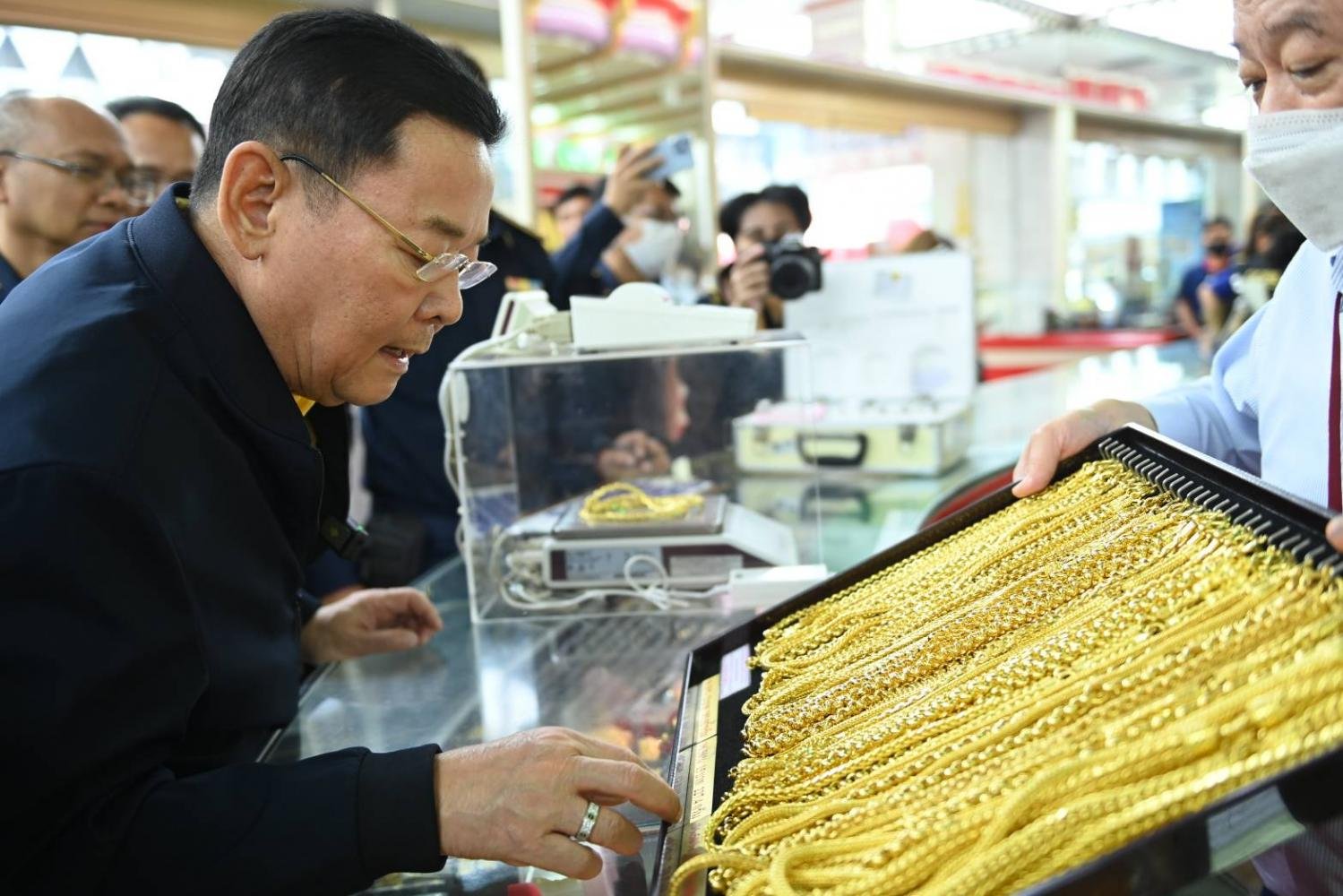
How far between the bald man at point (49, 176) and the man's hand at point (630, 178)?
1153mm

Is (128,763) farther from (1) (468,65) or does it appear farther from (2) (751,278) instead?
(2) (751,278)

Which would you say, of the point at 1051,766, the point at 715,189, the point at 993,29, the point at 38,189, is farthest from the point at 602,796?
the point at 993,29

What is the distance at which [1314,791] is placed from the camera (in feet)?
1.73

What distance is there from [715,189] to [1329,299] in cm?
389

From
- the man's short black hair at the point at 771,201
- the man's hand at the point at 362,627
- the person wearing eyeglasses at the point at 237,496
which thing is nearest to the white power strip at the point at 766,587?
the man's hand at the point at 362,627

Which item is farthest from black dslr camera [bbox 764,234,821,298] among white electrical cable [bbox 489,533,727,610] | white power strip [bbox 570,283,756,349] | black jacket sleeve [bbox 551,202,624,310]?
white electrical cable [bbox 489,533,727,610]

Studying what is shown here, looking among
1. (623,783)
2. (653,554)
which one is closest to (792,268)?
(653,554)

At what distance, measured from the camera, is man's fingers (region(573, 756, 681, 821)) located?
0.82 m

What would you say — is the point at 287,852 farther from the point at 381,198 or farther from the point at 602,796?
the point at 381,198

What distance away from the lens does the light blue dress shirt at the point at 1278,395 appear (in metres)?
1.15

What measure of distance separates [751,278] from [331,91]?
1.78 metres

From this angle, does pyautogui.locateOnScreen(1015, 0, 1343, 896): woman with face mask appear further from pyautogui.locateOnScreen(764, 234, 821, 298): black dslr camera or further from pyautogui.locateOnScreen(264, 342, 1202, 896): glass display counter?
pyautogui.locateOnScreen(764, 234, 821, 298): black dslr camera

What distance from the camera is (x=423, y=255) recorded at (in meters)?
1.00

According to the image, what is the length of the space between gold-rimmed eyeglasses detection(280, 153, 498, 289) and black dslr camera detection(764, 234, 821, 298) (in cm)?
158
